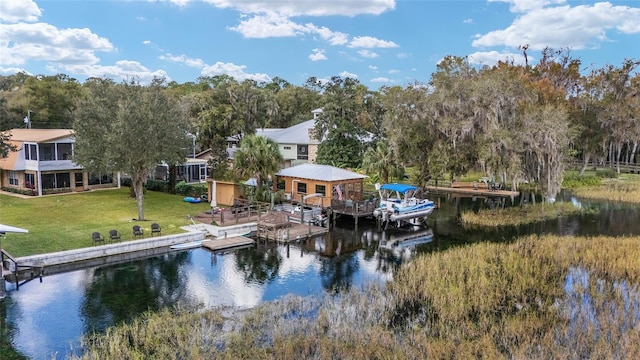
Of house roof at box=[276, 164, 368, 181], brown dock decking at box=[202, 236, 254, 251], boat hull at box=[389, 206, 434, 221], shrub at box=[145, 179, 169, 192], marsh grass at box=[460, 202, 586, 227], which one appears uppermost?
house roof at box=[276, 164, 368, 181]

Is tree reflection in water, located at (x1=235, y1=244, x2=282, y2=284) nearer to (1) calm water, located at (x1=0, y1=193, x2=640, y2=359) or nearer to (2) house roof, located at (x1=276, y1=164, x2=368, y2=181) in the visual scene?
(1) calm water, located at (x1=0, y1=193, x2=640, y2=359)

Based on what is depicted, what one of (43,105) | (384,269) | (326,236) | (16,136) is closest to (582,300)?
(384,269)

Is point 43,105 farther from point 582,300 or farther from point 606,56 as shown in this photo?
point 606,56

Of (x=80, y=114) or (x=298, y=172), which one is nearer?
(x=80, y=114)

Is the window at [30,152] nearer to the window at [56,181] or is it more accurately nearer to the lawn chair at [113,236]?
the window at [56,181]

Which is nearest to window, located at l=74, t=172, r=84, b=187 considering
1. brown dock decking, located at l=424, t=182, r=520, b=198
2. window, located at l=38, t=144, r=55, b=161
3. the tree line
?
window, located at l=38, t=144, r=55, b=161

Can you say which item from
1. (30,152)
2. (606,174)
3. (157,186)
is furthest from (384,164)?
(606,174)
